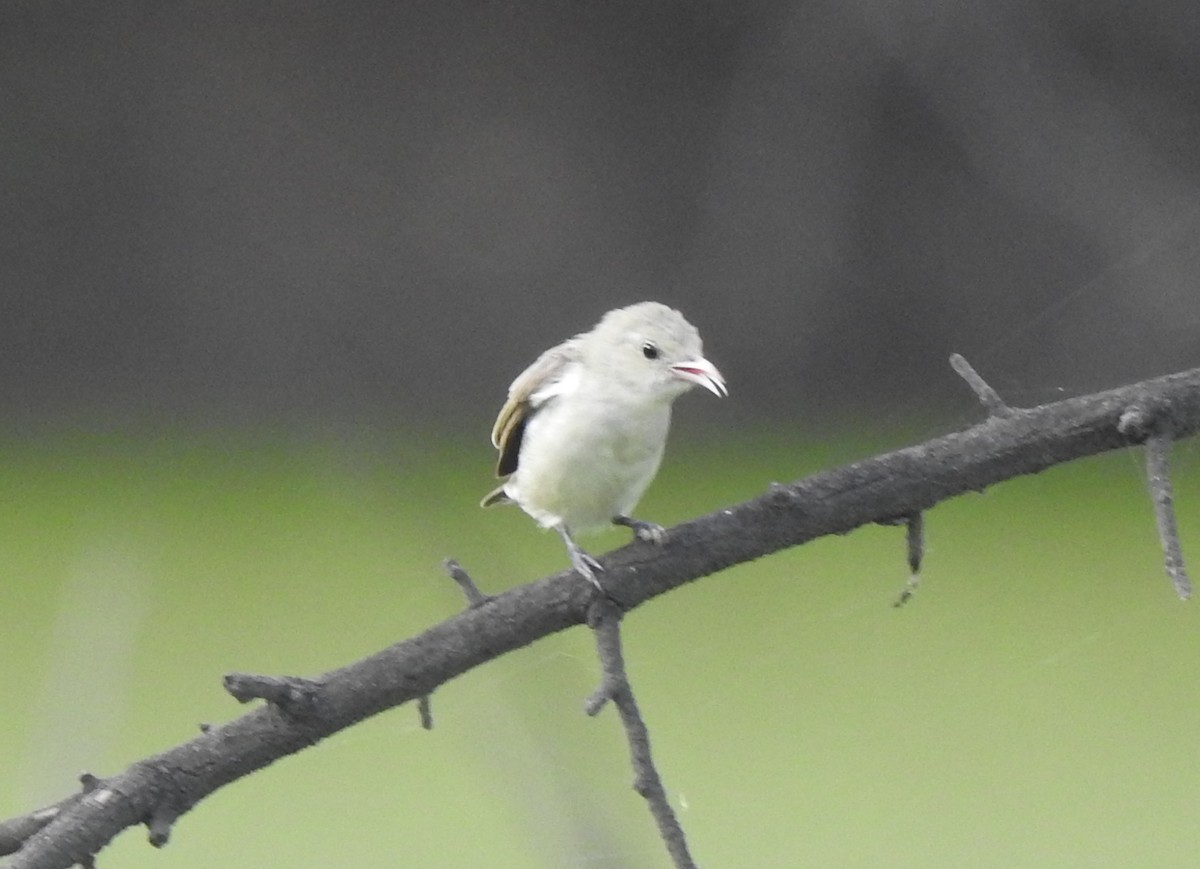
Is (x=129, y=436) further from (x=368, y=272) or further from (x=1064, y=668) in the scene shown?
(x=1064, y=668)

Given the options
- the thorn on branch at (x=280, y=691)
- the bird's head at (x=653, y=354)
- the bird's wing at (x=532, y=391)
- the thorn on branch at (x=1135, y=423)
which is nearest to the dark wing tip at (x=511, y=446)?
the bird's wing at (x=532, y=391)

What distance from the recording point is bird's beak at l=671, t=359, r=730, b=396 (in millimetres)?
968

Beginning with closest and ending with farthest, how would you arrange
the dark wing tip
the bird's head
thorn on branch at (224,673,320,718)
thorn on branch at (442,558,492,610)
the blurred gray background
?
1. thorn on branch at (224,673,320,718)
2. thorn on branch at (442,558,492,610)
3. the bird's head
4. the dark wing tip
5. the blurred gray background

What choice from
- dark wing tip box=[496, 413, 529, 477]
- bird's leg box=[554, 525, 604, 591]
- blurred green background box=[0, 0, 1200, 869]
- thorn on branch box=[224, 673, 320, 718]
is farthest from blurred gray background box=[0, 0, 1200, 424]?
thorn on branch box=[224, 673, 320, 718]

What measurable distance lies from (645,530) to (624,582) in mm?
94

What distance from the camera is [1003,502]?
1.91 metres

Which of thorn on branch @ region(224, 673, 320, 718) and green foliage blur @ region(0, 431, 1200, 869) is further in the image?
green foliage blur @ region(0, 431, 1200, 869)

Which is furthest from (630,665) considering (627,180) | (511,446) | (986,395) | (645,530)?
(986,395)

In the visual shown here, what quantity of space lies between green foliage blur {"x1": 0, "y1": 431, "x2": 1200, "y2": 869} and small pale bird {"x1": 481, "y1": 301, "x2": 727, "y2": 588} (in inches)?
29.5

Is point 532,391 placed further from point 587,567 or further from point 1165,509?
point 1165,509

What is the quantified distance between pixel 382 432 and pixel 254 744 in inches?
43.5

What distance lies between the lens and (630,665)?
1.87 meters

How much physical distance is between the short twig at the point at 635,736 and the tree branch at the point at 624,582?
4cm

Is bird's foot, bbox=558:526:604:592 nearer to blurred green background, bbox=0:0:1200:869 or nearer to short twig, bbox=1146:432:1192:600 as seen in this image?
short twig, bbox=1146:432:1192:600
